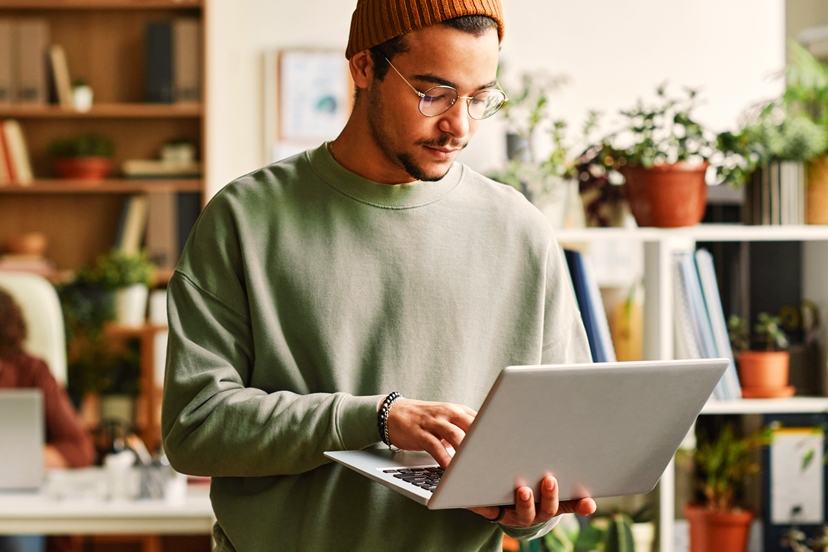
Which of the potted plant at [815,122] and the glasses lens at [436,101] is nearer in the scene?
the glasses lens at [436,101]

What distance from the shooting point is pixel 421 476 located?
1.11 metres

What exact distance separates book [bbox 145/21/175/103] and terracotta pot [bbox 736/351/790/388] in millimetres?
2719

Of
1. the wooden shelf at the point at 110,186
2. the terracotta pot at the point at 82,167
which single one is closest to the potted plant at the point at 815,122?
the wooden shelf at the point at 110,186

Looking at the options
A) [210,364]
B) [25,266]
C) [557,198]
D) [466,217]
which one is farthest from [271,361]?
[25,266]

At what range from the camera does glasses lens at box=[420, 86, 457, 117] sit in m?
1.20

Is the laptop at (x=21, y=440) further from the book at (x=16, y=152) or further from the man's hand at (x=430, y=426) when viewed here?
the book at (x=16, y=152)

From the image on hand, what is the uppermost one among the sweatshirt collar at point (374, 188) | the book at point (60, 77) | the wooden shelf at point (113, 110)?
the book at point (60, 77)

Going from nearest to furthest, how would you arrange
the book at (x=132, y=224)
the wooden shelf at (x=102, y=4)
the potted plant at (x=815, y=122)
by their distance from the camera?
the potted plant at (x=815, y=122) < the wooden shelf at (x=102, y=4) < the book at (x=132, y=224)

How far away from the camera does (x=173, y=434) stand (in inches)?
47.9

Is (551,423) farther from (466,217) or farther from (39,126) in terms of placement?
(39,126)

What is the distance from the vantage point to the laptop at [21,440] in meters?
2.44

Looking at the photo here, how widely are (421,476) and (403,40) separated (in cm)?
53

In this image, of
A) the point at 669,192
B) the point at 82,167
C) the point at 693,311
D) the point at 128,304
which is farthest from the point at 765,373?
the point at 82,167

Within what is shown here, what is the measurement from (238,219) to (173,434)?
280 millimetres
